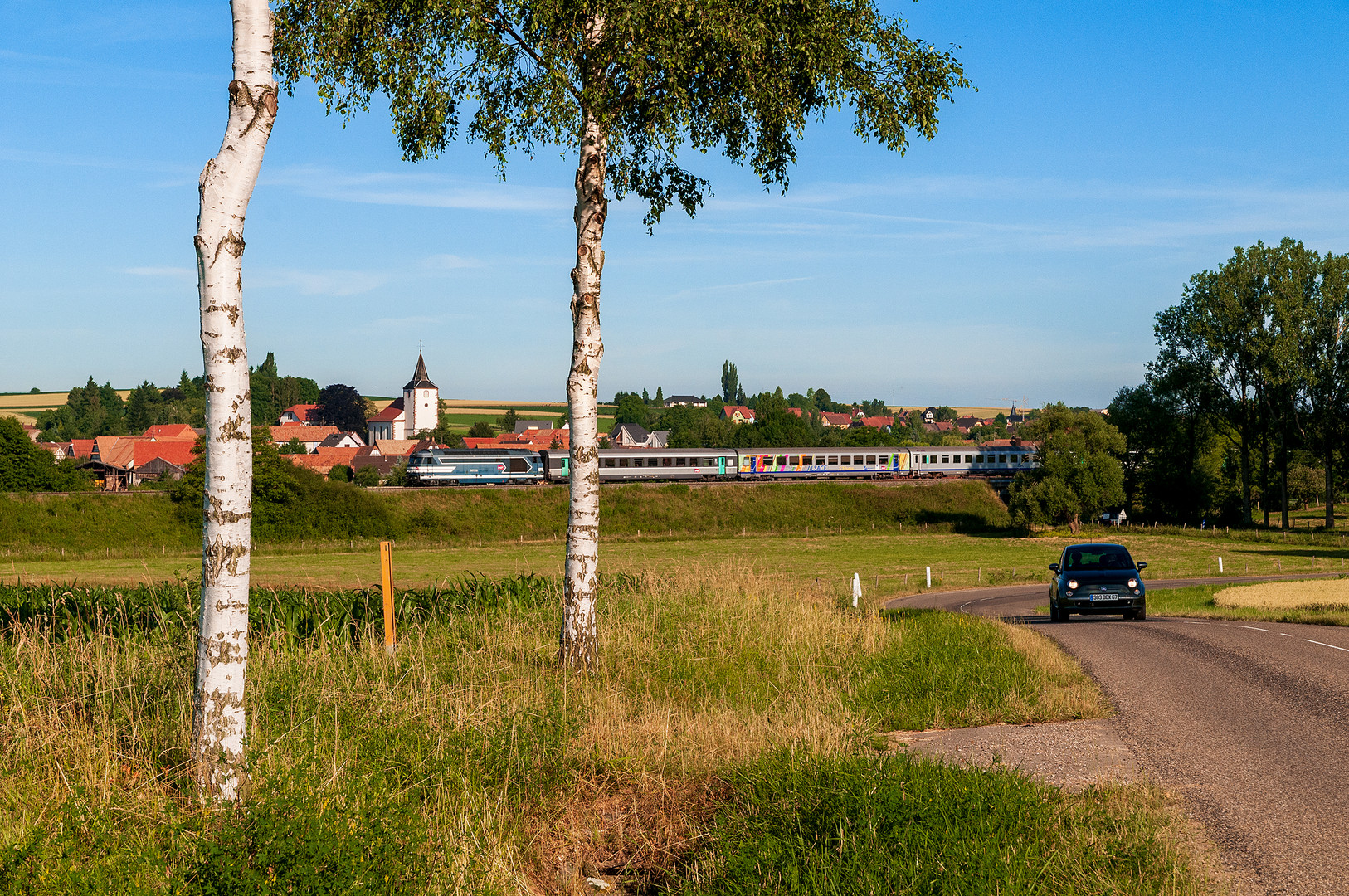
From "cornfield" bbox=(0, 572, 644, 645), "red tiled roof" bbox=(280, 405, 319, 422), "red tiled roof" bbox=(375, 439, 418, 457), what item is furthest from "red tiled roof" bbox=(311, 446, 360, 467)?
"cornfield" bbox=(0, 572, 644, 645)

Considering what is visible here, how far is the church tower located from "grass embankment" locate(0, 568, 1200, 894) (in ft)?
541

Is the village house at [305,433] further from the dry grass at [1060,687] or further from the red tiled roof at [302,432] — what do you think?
the dry grass at [1060,687]

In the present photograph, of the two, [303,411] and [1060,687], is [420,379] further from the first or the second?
[1060,687]

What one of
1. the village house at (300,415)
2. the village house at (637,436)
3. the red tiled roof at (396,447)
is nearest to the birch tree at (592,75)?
the red tiled roof at (396,447)

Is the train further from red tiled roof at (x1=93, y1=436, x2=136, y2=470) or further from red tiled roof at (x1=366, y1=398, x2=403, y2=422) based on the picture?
red tiled roof at (x1=366, y1=398, x2=403, y2=422)

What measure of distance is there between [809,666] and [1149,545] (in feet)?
177

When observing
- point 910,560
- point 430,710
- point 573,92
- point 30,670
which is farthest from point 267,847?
point 910,560

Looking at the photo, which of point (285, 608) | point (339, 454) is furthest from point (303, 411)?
point (285, 608)

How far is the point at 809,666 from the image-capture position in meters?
9.75

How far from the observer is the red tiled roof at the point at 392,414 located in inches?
6959

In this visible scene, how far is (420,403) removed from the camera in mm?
170000

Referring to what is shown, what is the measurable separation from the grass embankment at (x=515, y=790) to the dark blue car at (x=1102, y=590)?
432 inches

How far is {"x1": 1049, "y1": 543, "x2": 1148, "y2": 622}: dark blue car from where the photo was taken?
19.2 m

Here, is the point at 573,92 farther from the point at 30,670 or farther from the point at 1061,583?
the point at 1061,583
